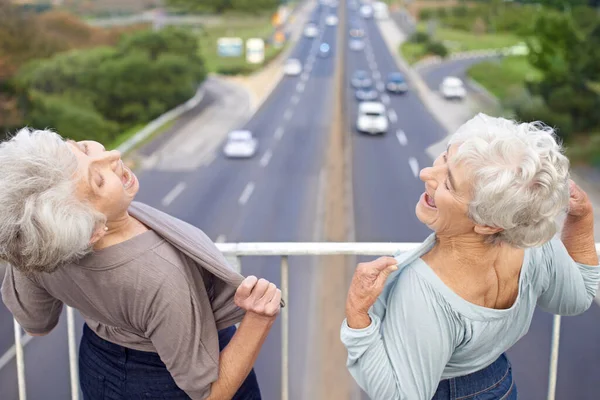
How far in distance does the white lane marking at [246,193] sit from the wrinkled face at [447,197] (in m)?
21.7

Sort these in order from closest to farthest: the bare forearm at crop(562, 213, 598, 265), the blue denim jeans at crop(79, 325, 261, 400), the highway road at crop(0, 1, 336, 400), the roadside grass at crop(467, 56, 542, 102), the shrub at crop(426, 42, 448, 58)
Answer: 1. the blue denim jeans at crop(79, 325, 261, 400)
2. the bare forearm at crop(562, 213, 598, 265)
3. the highway road at crop(0, 1, 336, 400)
4. the roadside grass at crop(467, 56, 542, 102)
5. the shrub at crop(426, 42, 448, 58)

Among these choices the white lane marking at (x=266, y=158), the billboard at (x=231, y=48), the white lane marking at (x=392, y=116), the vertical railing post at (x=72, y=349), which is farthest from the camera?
the billboard at (x=231, y=48)

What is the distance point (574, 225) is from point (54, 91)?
43.6 m

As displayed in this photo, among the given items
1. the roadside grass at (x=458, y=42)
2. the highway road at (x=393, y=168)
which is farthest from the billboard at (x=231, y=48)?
the highway road at (x=393, y=168)

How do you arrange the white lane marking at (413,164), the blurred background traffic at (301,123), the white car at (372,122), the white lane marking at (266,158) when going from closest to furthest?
the blurred background traffic at (301,123)
the white lane marking at (413,164)
the white lane marking at (266,158)
the white car at (372,122)

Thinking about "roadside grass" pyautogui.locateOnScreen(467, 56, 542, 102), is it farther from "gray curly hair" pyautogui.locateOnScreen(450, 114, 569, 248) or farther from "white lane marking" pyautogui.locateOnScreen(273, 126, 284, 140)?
"gray curly hair" pyautogui.locateOnScreen(450, 114, 569, 248)

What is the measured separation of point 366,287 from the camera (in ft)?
5.16

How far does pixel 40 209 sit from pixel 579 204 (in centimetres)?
136

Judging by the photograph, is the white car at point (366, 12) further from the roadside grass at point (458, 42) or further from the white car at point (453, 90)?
the white car at point (453, 90)

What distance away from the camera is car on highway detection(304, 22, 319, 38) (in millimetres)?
72812

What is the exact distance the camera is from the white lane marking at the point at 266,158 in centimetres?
2896

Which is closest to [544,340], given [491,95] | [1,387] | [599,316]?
[599,316]

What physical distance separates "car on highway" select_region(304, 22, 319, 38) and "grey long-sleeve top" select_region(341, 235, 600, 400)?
7268cm

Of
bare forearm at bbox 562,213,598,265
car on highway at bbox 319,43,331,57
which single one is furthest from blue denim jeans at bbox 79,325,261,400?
car on highway at bbox 319,43,331,57
